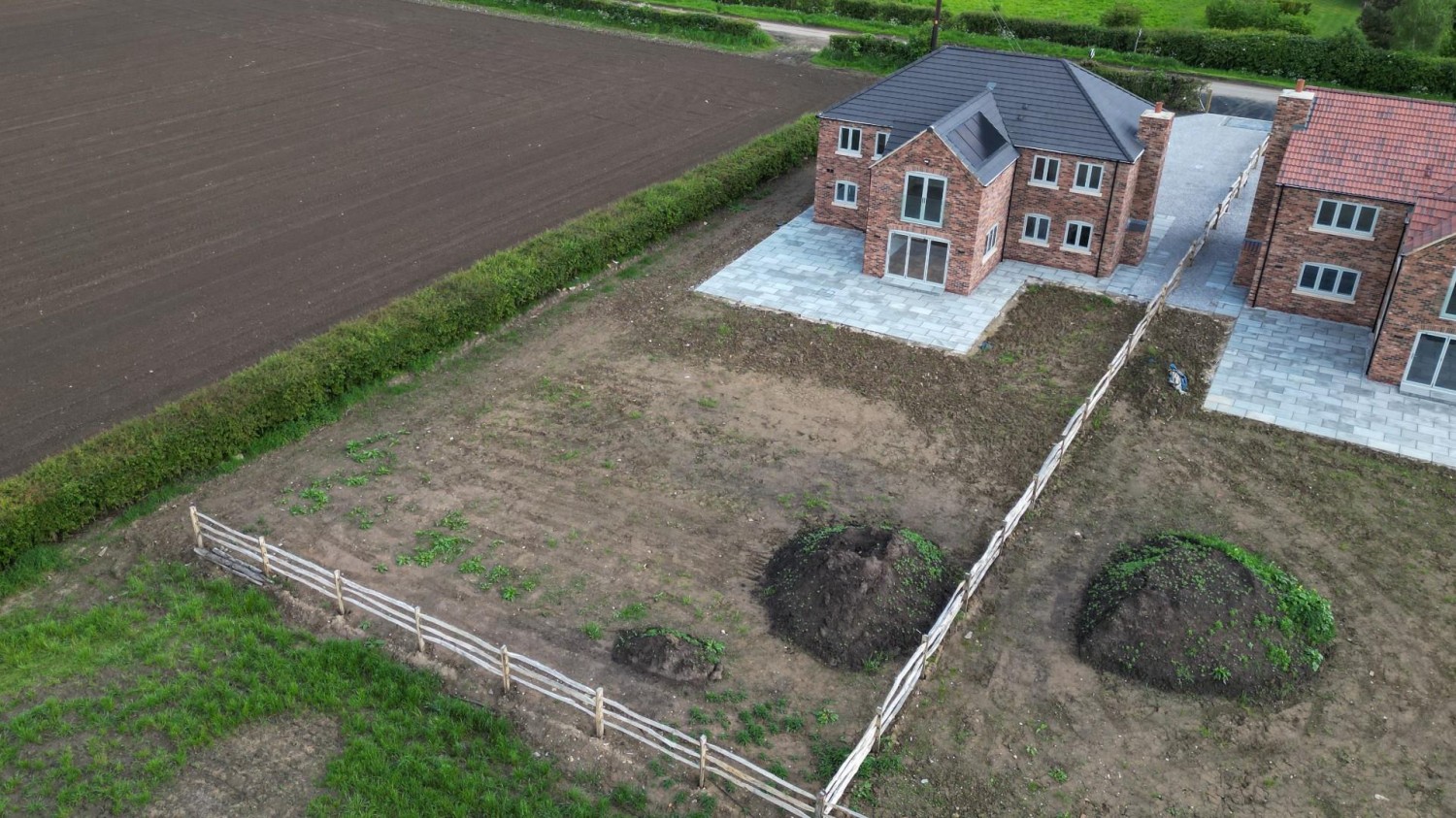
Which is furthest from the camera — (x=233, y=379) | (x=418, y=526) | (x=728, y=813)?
(x=233, y=379)

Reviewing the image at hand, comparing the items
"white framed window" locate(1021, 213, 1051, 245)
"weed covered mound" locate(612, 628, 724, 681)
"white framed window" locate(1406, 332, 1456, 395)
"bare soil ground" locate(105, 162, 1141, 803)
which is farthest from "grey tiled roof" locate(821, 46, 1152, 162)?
"weed covered mound" locate(612, 628, 724, 681)

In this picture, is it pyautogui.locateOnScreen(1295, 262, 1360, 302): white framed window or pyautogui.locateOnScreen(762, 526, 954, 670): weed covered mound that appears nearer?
pyautogui.locateOnScreen(762, 526, 954, 670): weed covered mound

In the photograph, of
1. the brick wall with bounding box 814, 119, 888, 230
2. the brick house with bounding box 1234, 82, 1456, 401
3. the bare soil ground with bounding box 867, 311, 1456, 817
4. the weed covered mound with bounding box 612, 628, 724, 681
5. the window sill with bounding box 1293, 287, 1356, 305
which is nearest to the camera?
the bare soil ground with bounding box 867, 311, 1456, 817

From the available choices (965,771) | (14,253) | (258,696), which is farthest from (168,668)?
(14,253)

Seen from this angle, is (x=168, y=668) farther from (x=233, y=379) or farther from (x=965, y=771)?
(x=965, y=771)

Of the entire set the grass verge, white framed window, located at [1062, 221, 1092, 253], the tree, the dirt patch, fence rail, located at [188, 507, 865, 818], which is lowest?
the dirt patch

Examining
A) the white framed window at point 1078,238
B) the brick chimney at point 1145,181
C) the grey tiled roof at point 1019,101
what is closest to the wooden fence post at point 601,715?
the grey tiled roof at point 1019,101

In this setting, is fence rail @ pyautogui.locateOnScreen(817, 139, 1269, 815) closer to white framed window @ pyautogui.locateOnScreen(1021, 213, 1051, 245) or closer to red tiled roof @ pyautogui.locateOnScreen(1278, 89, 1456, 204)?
white framed window @ pyautogui.locateOnScreen(1021, 213, 1051, 245)
